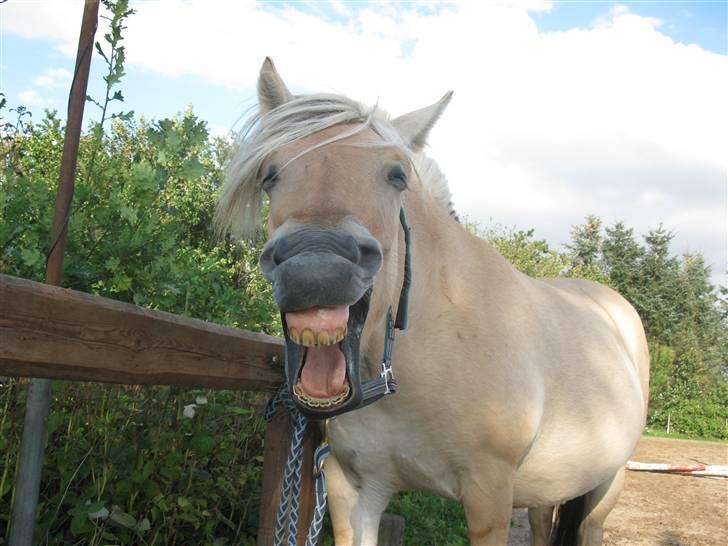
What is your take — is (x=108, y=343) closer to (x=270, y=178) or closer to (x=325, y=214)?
(x=325, y=214)

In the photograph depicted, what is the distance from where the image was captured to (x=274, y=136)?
220 centimetres

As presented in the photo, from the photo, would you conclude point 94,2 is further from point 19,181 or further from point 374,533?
point 374,533

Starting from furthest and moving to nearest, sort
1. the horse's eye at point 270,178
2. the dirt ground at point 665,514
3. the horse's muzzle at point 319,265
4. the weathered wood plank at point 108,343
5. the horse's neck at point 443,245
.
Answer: the dirt ground at point 665,514 < the horse's neck at point 443,245 < the horse's eye at point 270,178 < the horse's muzzle at point 319,265 < the weathered wood plank at point 108,343

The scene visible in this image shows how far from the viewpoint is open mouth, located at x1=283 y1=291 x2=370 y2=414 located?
178 cm

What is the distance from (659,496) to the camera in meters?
7.68

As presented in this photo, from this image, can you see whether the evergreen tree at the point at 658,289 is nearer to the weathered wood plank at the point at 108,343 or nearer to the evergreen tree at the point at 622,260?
the evergreen tree at the point at 622,260

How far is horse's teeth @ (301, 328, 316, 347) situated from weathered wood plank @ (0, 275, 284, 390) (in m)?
0.34

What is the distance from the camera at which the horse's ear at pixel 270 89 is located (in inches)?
95.7

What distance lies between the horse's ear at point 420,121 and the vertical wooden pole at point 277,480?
1212 millimetres

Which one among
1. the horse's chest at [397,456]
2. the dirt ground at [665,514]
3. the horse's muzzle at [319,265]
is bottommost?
the dirt ground at [665,514]

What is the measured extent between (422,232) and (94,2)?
1.49 m

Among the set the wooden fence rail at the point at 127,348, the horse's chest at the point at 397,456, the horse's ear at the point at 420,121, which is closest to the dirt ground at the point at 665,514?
the horse's chest at the point at 397,456

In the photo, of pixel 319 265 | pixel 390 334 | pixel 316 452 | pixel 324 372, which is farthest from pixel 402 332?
pixel 319 265

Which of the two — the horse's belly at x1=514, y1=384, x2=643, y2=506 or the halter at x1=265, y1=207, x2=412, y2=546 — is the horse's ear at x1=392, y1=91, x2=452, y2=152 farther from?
the horse's belly at x1=514, y1=384, x2=643, y2=506
